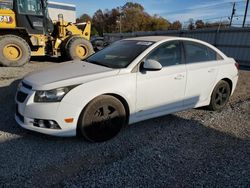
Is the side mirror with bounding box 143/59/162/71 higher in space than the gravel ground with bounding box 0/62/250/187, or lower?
higher

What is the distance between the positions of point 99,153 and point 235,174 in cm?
176

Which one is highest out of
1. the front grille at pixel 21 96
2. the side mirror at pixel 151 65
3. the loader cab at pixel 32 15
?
the loader cab at pixel 32 15

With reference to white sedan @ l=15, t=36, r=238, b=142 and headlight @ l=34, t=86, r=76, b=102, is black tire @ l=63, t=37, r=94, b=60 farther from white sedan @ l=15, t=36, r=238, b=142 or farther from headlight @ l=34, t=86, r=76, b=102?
headlight @ l=34, t=86, r=76, b=102

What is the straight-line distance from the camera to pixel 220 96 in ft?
15.8

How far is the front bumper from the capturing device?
297cm

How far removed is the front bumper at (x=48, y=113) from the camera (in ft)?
9.74

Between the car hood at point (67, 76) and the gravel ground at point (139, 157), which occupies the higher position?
the car hood at point (67, 76)

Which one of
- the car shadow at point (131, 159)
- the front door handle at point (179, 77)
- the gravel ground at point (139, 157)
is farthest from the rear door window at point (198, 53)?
the car shadow at point (131, 159)

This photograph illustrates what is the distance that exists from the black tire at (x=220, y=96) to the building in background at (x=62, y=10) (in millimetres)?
20012

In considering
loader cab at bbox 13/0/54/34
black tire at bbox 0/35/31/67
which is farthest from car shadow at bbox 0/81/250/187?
loader cab at bbox 13/0/54/34

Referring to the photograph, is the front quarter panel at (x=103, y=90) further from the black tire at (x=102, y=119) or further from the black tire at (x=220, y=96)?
the black tire at (x=220, y=96)

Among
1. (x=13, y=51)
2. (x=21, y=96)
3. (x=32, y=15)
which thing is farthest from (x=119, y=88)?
(x=32, y=15)

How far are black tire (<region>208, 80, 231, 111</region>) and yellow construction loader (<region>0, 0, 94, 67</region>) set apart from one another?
795 cm

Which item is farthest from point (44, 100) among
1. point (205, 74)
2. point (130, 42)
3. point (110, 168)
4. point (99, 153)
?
point (205, 74)
